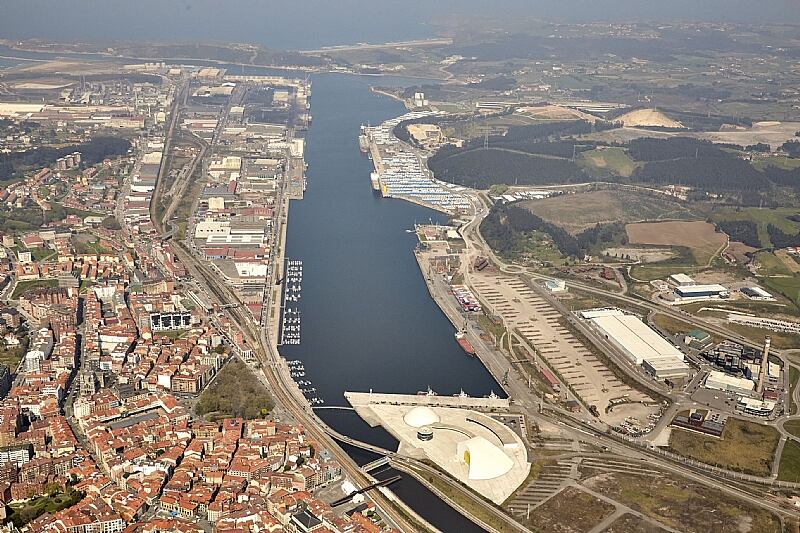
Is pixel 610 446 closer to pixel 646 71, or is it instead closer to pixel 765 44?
pixel 646 71

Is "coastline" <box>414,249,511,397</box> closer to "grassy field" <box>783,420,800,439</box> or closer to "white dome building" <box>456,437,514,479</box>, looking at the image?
"white dome building" <box>456,437,514,479</box>

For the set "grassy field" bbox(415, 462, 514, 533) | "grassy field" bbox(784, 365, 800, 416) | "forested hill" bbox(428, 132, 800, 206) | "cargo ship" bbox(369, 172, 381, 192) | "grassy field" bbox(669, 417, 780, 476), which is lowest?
"grassy field" bbox(415, 462, 514, 533)

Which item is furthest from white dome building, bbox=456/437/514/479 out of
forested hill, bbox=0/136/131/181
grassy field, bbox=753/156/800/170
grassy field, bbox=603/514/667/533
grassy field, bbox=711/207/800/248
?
grassy field, bbox=753/156/800/170

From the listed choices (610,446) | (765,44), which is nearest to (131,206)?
(610,446)

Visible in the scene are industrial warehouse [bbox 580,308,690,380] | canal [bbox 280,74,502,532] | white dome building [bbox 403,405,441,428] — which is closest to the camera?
white dome building [bbox 403,405,441,428]

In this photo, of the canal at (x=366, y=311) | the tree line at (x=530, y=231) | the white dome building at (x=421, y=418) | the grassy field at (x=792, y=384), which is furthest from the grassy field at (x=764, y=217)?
the white dome building at (x=421, y=418)

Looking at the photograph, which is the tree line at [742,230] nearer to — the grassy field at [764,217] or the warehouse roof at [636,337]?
the grassy field at [764,217]
